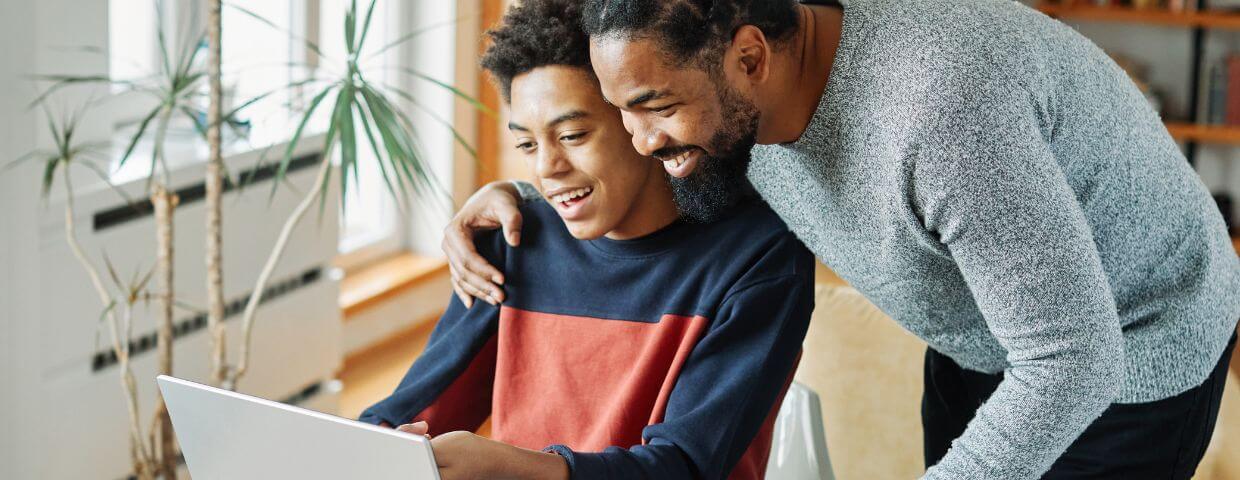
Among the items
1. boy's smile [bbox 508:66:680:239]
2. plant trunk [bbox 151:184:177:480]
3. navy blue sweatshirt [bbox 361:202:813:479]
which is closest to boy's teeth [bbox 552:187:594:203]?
boy's smile [bbox 508:66:680:239]

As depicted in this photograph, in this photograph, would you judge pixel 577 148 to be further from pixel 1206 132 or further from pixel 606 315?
pixel 1206 132

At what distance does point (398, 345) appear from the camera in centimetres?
400

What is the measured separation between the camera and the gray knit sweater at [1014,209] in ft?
3.52

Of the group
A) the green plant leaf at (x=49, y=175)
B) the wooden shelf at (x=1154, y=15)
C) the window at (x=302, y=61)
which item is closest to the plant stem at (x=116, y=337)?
the green plant leaf at (x=49, y=175)

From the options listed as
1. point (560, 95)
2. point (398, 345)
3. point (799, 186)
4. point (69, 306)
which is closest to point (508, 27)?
point (560, 95)

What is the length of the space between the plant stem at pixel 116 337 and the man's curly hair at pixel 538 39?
1098 mm

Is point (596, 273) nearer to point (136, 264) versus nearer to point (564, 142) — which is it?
point (564, 142)

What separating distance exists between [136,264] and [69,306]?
19 cm

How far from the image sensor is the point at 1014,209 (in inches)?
41.9

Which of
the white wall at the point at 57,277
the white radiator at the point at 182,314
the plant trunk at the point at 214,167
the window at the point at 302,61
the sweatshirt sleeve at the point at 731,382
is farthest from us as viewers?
the window at the point at 302,61

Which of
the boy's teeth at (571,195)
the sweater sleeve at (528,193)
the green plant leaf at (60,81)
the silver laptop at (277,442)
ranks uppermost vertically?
the green plant leaf at (60,81)

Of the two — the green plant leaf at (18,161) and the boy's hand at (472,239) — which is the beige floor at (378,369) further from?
the green plant leaf at (18,161)

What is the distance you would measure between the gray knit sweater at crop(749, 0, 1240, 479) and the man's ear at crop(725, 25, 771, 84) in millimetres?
74

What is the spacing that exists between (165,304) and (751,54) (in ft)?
4.84
